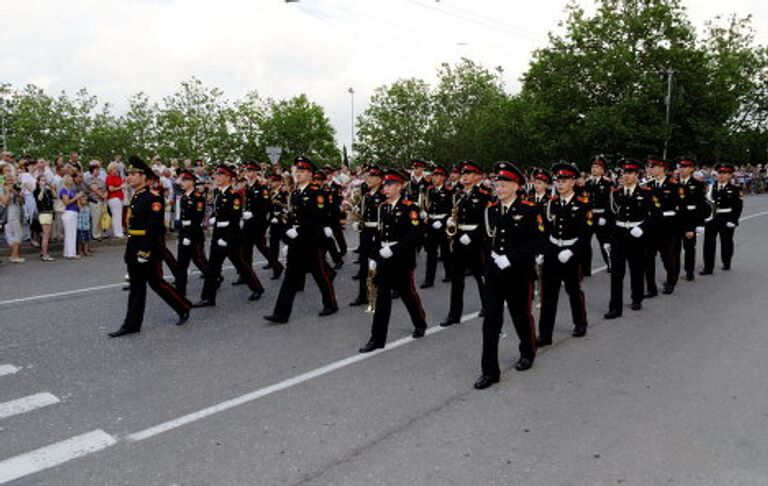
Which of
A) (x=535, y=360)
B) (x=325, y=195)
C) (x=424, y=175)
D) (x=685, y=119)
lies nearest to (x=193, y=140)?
(x=685, y=119)

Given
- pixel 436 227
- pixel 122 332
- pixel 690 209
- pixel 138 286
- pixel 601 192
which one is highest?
pixel 601 192

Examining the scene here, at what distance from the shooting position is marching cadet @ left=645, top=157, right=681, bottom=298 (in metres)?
9.09

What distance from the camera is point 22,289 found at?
32.7ft

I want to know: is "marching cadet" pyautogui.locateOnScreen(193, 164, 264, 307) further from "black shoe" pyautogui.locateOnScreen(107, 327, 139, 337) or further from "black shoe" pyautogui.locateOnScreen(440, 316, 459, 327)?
"black shoe" pyautogui.locateOnScreen(440, 316, 459, 327)

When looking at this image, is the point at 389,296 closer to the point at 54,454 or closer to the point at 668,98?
the point at 54,454

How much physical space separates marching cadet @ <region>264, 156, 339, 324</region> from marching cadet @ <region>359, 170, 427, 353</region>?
4.30ft

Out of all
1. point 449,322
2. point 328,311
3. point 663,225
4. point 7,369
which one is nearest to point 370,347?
point 449,322

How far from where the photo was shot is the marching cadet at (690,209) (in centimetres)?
1051

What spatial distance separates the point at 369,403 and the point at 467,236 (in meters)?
3.47

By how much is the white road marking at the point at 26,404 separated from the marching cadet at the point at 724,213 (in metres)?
10.2

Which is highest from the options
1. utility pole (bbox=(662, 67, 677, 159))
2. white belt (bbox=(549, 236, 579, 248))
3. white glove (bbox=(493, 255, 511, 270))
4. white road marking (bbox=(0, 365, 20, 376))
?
utility pole (bbox=(662, 67, 677, 159))

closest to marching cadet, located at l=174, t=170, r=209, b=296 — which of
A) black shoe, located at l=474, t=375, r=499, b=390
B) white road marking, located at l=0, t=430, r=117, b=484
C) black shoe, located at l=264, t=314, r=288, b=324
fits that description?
black shoe, located at l=264, t=314, r=288, b=324

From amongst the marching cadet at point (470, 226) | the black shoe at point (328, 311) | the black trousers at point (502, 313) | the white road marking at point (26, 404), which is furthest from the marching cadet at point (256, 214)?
the black trousers at point (502, 313)

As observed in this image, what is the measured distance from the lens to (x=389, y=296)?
264 inches
